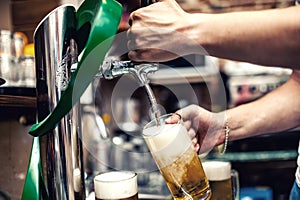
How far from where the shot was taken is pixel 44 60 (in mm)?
734

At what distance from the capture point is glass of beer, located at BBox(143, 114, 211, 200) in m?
0.79

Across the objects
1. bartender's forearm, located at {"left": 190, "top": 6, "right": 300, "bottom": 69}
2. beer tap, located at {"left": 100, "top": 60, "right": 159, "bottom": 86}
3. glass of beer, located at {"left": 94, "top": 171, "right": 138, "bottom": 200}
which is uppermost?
bartender's forearm, located at {"left": 190, "top": 6, "right": 300, "bottom": 69}

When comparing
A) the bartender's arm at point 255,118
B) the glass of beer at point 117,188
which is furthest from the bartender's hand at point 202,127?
the glass of beer at point 117,188

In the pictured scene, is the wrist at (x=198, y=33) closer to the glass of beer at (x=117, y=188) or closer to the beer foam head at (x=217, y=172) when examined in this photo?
the glass of beer at (x=117, y=188)

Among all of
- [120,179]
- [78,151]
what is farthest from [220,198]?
[78,151]

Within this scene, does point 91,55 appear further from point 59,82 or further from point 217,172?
point 217,172

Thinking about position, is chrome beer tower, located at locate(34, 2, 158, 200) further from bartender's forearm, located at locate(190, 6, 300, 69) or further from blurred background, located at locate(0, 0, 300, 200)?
blurred background, located at locate(0, 0, 300, 200)

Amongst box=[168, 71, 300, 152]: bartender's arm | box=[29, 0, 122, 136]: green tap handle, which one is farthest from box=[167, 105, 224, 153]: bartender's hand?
box=[29, 0, 122, 136]: green tap handle

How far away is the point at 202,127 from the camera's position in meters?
1.14

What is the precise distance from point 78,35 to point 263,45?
304 mm

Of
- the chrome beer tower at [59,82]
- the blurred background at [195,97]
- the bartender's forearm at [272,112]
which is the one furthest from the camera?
the blurred background at [195,97]

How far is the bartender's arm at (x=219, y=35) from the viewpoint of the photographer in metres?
0.76

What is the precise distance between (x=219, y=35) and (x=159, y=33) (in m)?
0.10

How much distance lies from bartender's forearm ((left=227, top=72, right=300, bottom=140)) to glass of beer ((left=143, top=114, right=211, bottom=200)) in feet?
1.48
